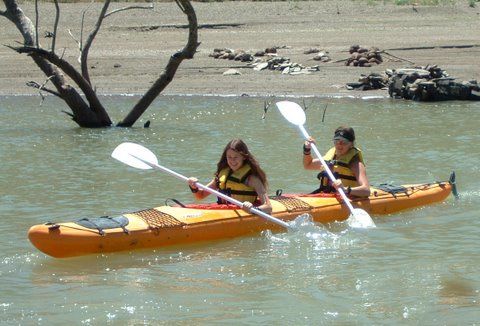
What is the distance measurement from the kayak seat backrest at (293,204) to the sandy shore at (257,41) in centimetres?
935

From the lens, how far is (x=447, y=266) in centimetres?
764

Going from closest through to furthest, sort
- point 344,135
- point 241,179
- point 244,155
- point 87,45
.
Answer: point 244,155 → point 241,179 → point 344,135 → point 87,45

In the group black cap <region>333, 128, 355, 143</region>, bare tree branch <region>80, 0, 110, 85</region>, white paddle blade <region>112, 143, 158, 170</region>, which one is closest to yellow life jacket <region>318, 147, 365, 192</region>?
black cap <region>333, 128, 355, 143</region>

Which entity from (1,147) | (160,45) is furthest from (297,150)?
(160,45)

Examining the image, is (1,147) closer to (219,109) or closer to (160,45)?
(219,109)

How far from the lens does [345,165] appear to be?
30.1ft

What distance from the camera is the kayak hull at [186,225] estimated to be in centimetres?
759

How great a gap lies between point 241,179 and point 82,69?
261 inches

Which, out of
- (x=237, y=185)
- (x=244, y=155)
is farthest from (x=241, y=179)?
(x=244, y=155)

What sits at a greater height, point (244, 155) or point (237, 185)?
point (244, 155)

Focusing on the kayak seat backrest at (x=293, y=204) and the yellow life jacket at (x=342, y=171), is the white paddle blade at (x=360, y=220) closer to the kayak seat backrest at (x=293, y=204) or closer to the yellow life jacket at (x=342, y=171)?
the kayak seat backrest at (x=293, y=204)

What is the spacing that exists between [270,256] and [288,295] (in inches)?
41.8

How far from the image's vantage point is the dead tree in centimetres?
1400

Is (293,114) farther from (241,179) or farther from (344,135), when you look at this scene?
(241,179)
